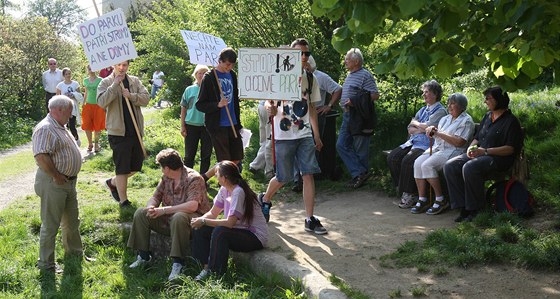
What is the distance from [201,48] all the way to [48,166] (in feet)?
9.22

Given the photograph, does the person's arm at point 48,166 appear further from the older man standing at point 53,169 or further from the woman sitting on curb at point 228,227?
the woman sitting on curb at point 228,227

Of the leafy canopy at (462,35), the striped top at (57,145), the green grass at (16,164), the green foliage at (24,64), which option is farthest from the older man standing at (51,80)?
the leafy canopy at (462,35)

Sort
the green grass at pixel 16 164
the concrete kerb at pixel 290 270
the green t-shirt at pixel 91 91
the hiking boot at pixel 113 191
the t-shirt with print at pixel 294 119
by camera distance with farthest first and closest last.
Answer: the green t-shirt at pixel 91 91 < the green grass at pixel 16 164 < the hiking boot at pixel 113 191 < the t-shirt with print at pixel 294 119 < the concrete kerb at pixel 290 270

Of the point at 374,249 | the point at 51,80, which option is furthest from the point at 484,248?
the point at 51,80

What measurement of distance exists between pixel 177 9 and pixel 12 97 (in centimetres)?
799

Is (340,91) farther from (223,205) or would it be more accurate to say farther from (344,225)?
(223,205)

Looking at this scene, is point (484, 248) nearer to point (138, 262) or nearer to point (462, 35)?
point (462, 35)

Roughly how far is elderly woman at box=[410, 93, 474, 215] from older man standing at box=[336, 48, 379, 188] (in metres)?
1.47

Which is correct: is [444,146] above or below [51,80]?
below

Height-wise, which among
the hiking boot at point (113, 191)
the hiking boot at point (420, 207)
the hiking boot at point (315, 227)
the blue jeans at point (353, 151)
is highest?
the blue jeans at point (353, 151)

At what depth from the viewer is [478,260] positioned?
6016 millimetres

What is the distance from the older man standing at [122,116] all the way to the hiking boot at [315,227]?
2285mm

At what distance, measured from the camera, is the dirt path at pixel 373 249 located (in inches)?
217

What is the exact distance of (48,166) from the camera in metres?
6.52
